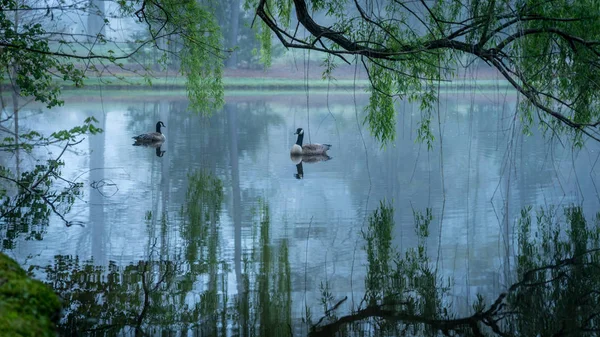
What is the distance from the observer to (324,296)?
5.97 m

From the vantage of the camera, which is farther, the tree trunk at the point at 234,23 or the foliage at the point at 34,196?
the tree trunk at the point at 234,23

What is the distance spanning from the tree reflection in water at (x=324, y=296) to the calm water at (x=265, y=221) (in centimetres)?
3

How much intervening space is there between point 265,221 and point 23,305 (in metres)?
6.62

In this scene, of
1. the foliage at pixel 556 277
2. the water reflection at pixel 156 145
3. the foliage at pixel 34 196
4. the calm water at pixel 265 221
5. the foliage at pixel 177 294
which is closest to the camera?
the foliage at pixel 177 294

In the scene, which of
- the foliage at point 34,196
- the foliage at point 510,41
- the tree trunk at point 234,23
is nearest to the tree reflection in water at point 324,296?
the foliage at point 34,196

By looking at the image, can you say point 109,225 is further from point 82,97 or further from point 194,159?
point 82,97

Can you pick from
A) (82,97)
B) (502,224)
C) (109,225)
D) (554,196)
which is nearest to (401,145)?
(554,196)

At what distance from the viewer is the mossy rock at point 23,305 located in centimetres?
239

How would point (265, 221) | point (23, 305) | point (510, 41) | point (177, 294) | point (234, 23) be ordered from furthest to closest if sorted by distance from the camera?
point (234, 23)
point (265, 221)
point (510, 41)
point (177, 294)
point (23, 305)

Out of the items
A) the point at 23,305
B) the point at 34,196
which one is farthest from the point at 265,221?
the point at 23,305

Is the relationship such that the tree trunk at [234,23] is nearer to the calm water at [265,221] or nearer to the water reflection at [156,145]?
the water reflection at [156,145]

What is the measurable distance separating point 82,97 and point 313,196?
84.6 ft

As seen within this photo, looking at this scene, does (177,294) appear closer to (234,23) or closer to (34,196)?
(34,196)

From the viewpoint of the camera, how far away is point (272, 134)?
69.5 ft
